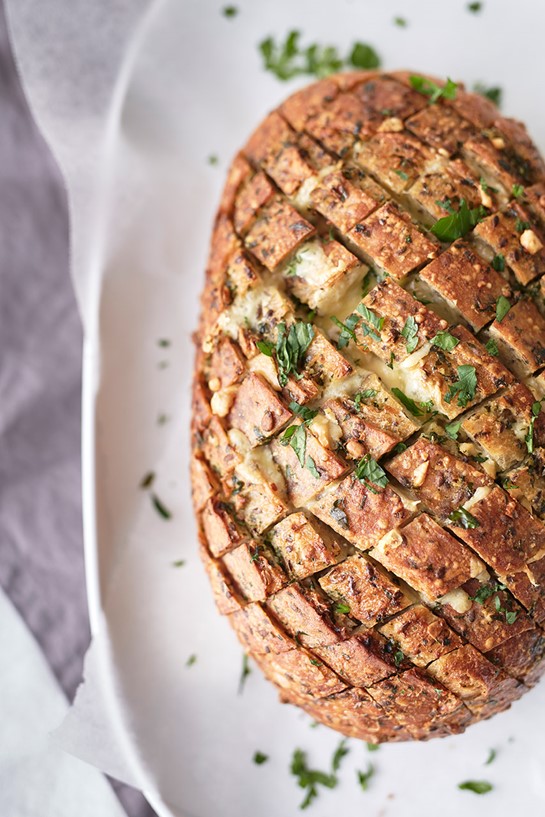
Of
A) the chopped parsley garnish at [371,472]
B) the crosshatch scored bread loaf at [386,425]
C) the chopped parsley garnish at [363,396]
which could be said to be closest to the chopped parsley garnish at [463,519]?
the crosshatch scored bread loaf at [386,425]

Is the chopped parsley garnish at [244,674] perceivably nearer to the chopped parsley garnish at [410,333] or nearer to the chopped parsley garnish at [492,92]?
the chopped parsley garnish at [410,333]

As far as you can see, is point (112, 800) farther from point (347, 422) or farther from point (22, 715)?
point (347, 422)

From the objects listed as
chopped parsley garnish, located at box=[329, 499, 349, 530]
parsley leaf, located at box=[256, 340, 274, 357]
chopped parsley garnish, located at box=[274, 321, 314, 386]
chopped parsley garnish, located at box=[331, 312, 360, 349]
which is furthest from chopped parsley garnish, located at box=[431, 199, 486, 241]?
chopped parsley garnish, located at box=[329, 499, 349, 530]

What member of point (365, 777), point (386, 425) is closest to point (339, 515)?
point (386, 425)

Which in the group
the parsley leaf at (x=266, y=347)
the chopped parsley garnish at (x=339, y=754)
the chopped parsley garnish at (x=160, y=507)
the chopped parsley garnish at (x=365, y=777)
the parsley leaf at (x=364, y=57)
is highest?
the parsley leaf at (x=364, y=57)

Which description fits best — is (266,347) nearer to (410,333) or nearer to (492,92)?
(410,333)

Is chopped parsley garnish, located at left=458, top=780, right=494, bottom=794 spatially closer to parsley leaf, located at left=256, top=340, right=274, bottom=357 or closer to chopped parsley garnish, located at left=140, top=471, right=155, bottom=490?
chopped parsley garnish, located at left=140, top=471, right=155, bottom=490

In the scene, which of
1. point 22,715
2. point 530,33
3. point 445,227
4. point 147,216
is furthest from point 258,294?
point 22,715
